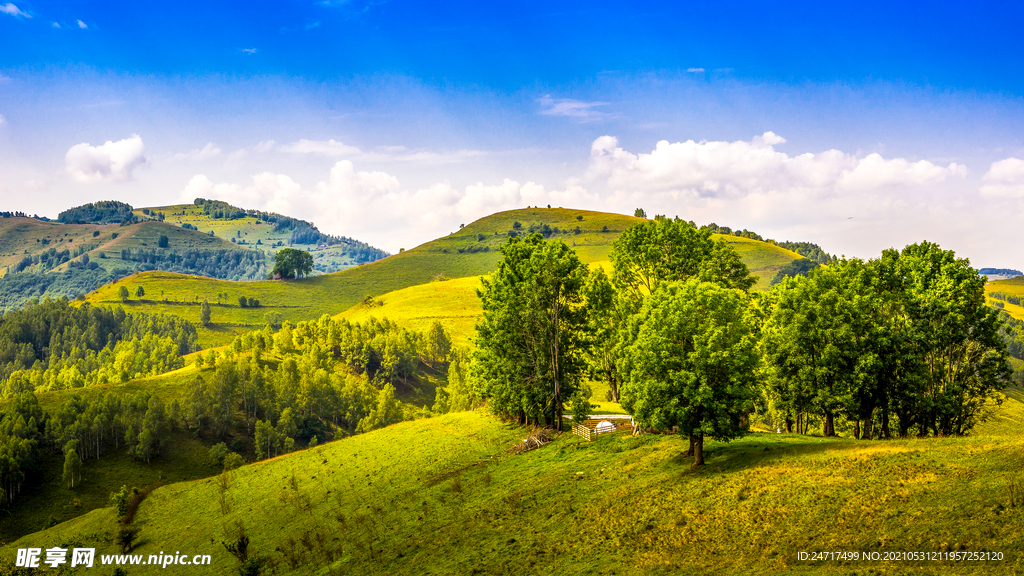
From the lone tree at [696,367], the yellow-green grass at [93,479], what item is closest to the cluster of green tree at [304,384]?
the yellow-green grass at [93,479]

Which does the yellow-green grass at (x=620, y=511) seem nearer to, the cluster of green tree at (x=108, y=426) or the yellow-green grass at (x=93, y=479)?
the yellow-green grass at (x=93, y=479)

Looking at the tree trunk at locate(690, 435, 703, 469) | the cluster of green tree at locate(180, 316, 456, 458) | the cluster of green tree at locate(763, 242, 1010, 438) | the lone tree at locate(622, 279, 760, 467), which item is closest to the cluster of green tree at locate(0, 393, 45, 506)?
the cluster of green tree at locate(180, 316, 456, 458)

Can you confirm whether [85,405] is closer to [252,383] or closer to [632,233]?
[252,383]

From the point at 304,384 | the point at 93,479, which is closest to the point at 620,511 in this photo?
the point at 93,479

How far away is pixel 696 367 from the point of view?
35.3 meters

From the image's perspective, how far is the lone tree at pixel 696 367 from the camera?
3456cm

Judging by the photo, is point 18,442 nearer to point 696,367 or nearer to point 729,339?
point 696,367

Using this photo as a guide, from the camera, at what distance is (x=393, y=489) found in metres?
45.2

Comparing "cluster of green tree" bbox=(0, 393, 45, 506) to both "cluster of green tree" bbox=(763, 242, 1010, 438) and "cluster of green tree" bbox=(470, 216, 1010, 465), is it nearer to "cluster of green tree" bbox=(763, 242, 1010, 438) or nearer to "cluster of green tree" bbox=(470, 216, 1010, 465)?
"cluster of green tree" bbox=(470, 216, 1010, 465)

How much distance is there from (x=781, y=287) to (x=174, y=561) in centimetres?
4989

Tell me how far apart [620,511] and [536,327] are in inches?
905

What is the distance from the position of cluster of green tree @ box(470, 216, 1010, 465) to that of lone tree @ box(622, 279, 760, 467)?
90 mm

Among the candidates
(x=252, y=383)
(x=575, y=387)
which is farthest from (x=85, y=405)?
(x=575, y=387)

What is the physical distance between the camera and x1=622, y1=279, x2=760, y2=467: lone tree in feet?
113
